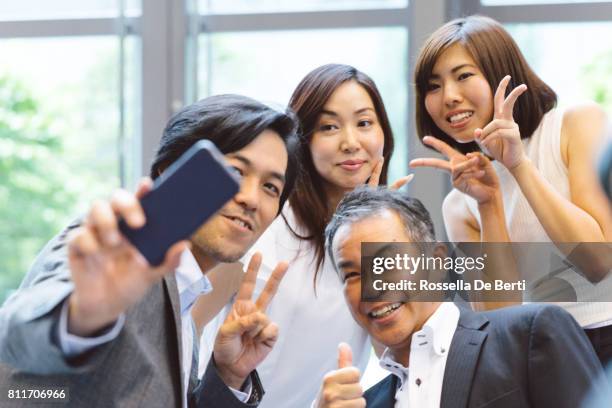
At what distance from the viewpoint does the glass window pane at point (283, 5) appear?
116 inches

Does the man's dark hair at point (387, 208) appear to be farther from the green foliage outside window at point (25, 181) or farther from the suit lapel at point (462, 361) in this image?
the green foliage outside window at point (25, 181)

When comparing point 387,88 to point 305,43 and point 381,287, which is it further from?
point 381,287

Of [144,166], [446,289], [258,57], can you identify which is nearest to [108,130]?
[144,166]

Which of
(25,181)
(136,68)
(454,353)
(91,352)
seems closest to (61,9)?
(136,68)

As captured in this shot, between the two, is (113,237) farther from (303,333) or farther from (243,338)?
(303,333)

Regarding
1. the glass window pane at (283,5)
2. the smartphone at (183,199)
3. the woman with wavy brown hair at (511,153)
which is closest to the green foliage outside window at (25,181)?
the glass window pane at (283,5)

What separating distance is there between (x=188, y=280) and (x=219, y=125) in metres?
0.26

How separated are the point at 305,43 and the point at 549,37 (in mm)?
837

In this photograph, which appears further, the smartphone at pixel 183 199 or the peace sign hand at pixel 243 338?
the peace sign hand at pixel 243 338

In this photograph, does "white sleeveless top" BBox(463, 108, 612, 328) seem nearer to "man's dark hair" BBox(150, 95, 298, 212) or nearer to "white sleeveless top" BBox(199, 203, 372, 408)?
"white sleeveless top" BBox(199, 203, 372, 408)

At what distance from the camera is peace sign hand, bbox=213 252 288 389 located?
127 centimetres

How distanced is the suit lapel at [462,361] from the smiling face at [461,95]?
0.49 metres

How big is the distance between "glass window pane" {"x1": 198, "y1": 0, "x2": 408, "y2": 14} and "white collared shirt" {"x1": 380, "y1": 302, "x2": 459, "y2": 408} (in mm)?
1907

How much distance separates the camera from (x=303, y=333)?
173 centimetres
